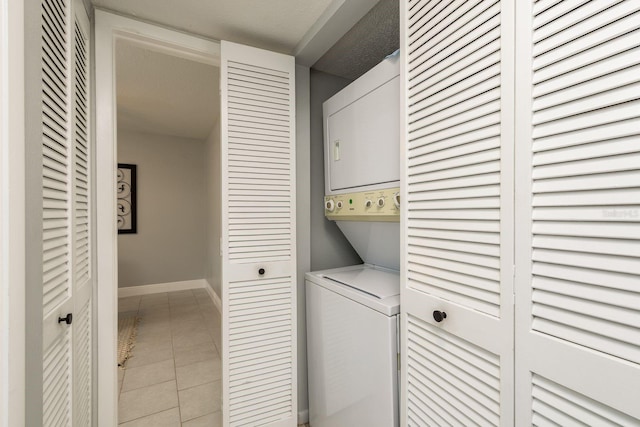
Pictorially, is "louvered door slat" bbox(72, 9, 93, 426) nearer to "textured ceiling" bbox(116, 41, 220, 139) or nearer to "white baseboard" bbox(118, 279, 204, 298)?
"textured ceiling" bbox(116, 41, 220, 139)

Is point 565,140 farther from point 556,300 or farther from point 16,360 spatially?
point 16,360

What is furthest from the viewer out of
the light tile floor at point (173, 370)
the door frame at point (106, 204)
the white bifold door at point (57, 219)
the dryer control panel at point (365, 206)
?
the light tile floor at point (173, 370)

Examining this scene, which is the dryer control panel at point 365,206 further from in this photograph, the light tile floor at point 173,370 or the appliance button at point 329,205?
the light tile floor at point 173,370

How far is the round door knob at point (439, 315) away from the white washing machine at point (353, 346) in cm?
25

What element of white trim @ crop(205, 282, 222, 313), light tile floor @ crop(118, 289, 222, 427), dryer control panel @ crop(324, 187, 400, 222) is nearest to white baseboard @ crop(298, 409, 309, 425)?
light tile floor @ crop(118, 289, 222, 427)

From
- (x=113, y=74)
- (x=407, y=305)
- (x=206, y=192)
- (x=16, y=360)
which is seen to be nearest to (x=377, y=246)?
Result: (x=407, y=305)

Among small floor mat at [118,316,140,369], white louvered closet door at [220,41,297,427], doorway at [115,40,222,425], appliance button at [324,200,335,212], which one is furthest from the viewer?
small floor mat at [118,316,140,369]

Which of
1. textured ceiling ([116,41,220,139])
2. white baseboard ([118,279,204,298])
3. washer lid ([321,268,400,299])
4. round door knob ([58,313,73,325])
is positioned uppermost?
textured ceiling ([116,41,220,139])

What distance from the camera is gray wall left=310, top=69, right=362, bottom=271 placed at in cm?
199

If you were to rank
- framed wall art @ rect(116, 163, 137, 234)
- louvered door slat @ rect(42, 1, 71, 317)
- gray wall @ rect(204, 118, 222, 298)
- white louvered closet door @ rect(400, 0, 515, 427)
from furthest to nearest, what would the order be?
framed wall art @ rect(116, 163, 137, 234)
gray wall @ rect(204, 118, 222, 298)
louvered door slat @ rect(42, 1, 71, 317)
white louvered closet door @ rect(400, 0, 515, 427)

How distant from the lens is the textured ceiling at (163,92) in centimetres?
232

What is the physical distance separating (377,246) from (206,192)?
12.9ft

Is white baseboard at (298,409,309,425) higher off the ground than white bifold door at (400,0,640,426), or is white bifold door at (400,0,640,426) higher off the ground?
white bifold door at (400,0,640,426)

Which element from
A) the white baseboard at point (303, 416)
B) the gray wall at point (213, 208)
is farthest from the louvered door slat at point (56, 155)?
the gray wall at point (213, 208)
